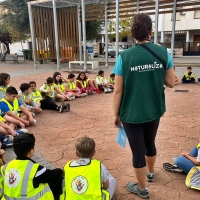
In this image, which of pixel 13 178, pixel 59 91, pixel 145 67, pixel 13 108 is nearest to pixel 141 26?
pixel 145 67

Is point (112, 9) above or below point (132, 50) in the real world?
above

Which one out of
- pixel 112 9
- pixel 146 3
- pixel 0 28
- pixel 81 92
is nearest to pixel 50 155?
pixel 81 92

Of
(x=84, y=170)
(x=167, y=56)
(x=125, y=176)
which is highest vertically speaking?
(x=167, y=56)

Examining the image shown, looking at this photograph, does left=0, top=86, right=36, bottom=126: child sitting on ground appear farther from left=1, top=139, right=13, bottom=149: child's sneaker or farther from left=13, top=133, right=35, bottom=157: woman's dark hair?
left=13, top=133, right=35, bottom=157: woman's dark hair

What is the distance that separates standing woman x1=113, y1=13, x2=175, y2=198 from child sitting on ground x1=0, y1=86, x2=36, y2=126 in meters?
2.70

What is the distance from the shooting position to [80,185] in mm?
1990

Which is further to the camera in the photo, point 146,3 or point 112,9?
point 112,9

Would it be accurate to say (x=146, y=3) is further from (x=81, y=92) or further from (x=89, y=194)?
(x=89, y=194)

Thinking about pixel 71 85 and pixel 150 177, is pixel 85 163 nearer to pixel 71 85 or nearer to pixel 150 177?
pixel 150 177

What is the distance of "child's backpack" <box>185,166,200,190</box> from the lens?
271cm

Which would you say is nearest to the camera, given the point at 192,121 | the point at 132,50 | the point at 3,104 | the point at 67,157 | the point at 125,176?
the point at 132,50

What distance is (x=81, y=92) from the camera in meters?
8.02

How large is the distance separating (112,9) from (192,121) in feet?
38.1

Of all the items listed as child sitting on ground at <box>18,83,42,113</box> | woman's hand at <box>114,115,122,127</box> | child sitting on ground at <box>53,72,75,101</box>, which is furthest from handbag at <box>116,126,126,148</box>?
child sitting on ground at <box>53,72,75,101</box>
